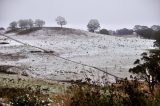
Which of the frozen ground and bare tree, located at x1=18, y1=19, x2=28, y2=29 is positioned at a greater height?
bare tree, located at x1=18, y1=19, x2=28, y2=29

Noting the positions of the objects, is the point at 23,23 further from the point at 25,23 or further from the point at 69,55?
the point at 69,55

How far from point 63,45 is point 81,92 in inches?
2438

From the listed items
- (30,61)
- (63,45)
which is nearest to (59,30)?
(63,45)

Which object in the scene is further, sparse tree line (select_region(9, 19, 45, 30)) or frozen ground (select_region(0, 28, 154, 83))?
sparse tree line (select_region(9, 19, 45, 30))

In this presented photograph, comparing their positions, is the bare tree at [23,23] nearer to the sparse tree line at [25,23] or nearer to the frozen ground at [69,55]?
the sparse tree line at [25,23]

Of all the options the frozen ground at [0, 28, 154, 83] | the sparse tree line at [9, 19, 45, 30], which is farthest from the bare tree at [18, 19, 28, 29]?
the frozen ground at [0, 28, 154, 83]

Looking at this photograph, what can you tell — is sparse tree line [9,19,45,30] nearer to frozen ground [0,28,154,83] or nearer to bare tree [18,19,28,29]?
bare tree [18,19,28,29]

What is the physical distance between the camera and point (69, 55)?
60.1 meters

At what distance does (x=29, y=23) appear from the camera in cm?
14312

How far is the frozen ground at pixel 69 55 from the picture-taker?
43281 mm

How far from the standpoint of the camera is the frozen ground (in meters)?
43.3

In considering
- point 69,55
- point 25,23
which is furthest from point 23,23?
point 69,55

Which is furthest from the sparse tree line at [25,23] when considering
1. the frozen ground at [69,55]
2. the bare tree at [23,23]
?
the frozen ground at [69,55]

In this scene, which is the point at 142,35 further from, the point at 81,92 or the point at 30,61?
the point at 81,92
